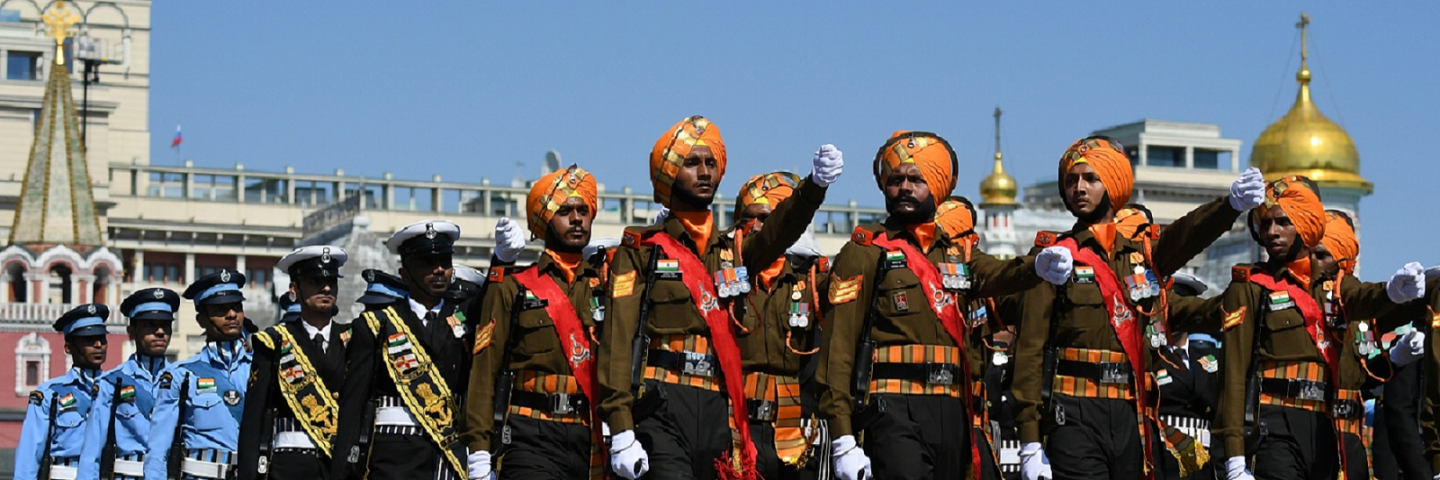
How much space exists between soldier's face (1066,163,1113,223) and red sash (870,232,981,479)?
51.5 inches

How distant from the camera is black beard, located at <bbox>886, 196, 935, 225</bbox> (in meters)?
14.7

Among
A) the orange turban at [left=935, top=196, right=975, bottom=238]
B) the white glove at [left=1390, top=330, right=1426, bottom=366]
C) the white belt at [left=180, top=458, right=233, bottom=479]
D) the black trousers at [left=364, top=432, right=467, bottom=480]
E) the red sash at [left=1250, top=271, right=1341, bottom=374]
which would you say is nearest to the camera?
the red sash at [left=1250, top=271, right=1341, bottom=374]

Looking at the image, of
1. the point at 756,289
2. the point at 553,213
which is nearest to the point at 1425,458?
the point at 756,289

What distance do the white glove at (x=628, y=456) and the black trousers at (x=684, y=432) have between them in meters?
0.28

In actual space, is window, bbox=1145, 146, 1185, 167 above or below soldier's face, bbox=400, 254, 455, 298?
above

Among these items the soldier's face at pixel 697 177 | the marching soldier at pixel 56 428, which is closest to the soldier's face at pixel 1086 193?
the soldier's face at pixel 697 177

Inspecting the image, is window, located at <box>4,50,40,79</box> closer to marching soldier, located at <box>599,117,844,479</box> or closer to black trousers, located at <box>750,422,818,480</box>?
black trousers, located at <box>750,422,818,480</box>

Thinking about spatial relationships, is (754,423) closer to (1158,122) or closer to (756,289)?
(756,289)

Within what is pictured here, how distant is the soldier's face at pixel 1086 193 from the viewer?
1547 centimetres

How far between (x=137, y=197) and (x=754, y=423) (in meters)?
132

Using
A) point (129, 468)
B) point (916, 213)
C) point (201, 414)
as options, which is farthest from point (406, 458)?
point (916, 213)

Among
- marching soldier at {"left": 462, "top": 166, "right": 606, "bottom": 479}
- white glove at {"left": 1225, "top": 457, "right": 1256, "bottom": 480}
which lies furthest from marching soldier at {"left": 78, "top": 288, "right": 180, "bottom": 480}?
white glove at {"left": 1225, "top": 457, "right": 1256, "bottom": 480}

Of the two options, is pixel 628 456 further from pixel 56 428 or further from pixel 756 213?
pixel 56 428

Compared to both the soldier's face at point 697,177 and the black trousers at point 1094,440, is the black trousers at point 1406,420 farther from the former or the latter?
the soldier's face at point 697,177
